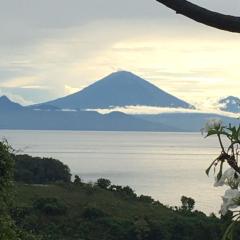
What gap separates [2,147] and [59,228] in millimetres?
28014

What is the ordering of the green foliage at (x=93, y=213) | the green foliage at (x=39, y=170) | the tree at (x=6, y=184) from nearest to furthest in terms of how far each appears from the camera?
the tree at (x=6, y=184) → the green foliage at (x=93, y=213) → the green foliage at (x=39, y=170)

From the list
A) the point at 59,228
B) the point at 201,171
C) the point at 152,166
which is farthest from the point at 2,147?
the point at 152,166

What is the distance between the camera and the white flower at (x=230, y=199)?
5.44 ft

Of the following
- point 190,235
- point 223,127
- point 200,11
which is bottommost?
point 190,235

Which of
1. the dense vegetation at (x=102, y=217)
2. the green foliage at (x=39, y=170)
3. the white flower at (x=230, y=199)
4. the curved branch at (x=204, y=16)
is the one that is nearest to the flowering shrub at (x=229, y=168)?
the white flower at (x=230, y=199)

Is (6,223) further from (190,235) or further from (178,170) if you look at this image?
(178,170)

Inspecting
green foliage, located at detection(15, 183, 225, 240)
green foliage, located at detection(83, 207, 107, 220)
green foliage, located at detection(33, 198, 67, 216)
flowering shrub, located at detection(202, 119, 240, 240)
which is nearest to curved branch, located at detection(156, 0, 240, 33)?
flowering shrub, located at detection(202, 119, 240, 240)

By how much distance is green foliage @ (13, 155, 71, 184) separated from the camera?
57.3 metres

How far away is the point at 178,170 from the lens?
355ft

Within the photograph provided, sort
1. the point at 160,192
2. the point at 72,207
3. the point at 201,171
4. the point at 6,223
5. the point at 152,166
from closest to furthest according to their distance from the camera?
the point at 6,223, the point at 72,207, the point at 160,192, the point at 201,171, the point at 152,166

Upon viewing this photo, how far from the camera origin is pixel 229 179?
5.73 feet

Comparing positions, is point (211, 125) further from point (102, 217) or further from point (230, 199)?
point (102, 217)

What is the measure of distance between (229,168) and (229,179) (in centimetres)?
3

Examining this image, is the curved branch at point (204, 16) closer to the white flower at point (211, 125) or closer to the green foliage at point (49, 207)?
the white flower at point (211, 125)
